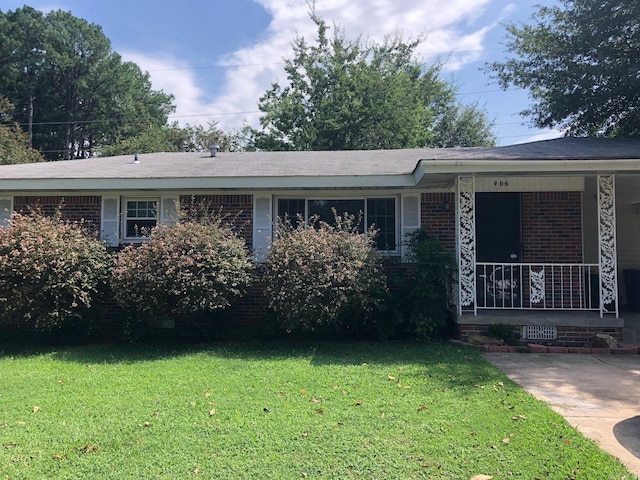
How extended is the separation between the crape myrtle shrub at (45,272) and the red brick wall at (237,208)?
6.78ft

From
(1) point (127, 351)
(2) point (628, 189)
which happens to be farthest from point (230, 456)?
(2) point (628, 189)

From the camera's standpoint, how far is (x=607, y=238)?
7.07m

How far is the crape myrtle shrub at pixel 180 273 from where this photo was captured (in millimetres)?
6605

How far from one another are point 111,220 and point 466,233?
651 centimetres

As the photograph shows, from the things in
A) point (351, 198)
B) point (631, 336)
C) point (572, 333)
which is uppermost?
point (351, 198)

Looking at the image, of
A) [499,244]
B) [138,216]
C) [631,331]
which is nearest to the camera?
[631,331]

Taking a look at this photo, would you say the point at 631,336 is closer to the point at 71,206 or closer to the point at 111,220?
the point at 111,220

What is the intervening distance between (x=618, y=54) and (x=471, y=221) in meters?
8.14

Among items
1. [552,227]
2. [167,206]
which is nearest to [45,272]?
[167,206]

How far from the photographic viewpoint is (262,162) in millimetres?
9836

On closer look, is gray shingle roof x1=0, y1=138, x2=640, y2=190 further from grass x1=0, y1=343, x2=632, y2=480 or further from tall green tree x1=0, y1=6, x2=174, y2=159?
tall green tree x1=0, y1=6, x2=174, y2=159

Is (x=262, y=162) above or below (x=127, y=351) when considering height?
above

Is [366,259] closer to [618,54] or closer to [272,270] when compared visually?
[272,270]

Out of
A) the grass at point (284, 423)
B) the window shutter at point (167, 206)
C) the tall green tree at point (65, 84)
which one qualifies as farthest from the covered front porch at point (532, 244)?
the tall green tree at point (65, 84)
